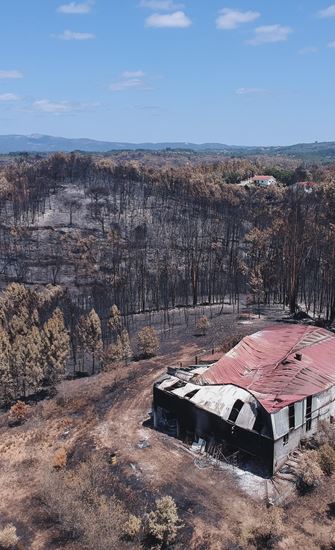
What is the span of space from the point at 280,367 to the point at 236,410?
4505 millimetres

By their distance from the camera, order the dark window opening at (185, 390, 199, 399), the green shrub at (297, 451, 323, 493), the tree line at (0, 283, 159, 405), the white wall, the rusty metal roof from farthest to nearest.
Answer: the tree line at (0, 283, 159, 405), the dark window opening at (185, 390, 199, 399), the rusty metal roof, the white wall, the green shrub at (297, 451, 323, 493)

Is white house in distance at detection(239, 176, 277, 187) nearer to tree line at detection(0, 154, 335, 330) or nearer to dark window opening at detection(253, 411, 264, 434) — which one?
tree line at detection(0, 154, 335, 330)

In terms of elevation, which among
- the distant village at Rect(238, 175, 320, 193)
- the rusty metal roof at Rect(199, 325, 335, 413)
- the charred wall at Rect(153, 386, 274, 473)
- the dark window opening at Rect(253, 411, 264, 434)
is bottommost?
the charred wall at Rect(153, 386, 274, 473)

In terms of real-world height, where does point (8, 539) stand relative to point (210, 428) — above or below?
below

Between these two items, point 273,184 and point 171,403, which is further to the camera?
point 273,184

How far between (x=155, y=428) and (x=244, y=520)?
8588 mm

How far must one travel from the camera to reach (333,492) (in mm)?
21141

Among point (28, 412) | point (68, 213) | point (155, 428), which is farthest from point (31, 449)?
point (68, 213)

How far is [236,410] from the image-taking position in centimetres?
2441

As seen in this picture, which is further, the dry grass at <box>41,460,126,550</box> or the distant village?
the distant village

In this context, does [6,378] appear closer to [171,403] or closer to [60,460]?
[60,460]


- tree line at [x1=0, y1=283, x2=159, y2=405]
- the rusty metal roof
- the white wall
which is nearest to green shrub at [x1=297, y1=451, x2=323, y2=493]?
the white wall

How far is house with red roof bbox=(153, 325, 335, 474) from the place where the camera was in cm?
2325

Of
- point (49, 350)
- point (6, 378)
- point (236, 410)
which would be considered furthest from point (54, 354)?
point (236, 410)
